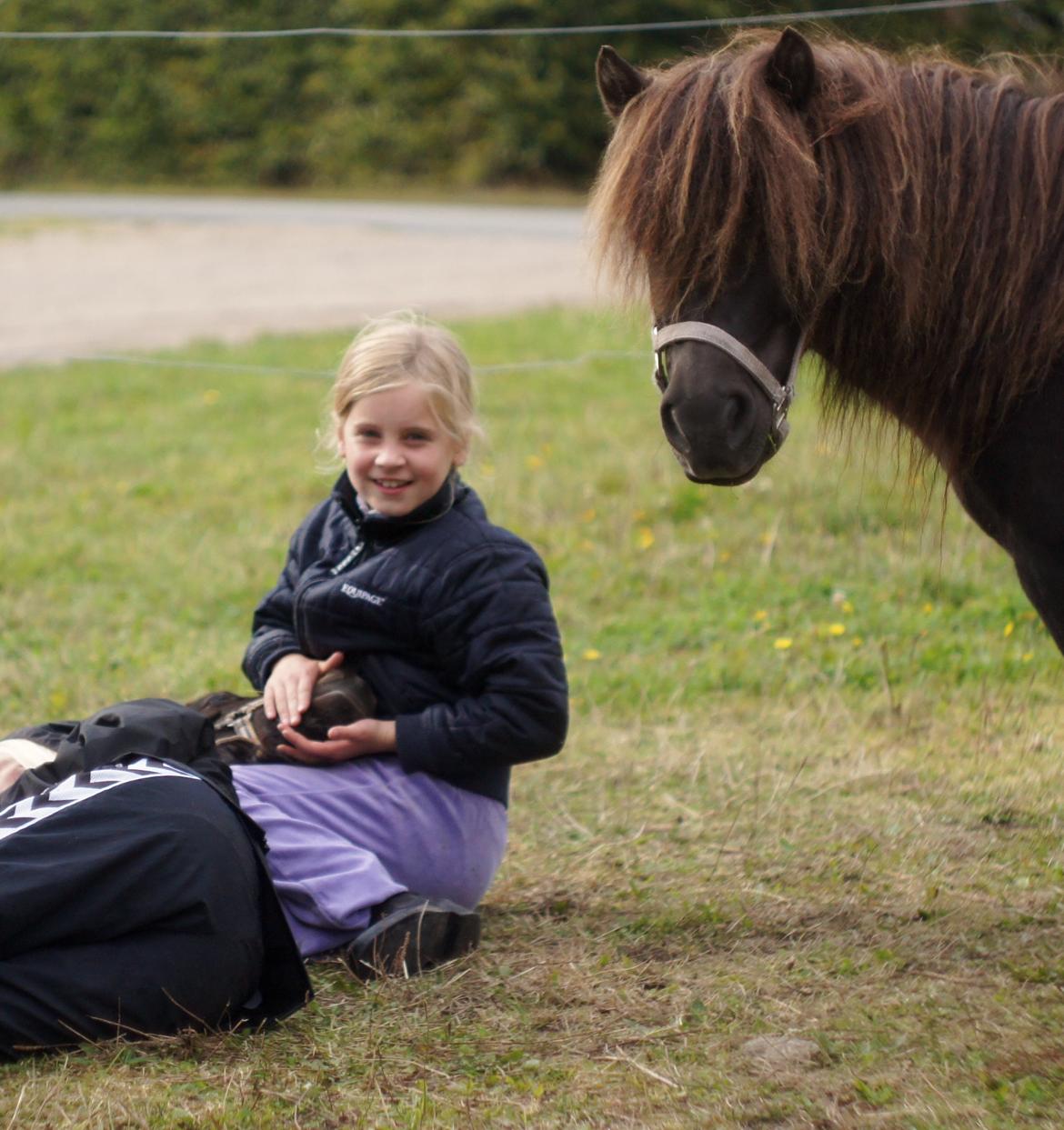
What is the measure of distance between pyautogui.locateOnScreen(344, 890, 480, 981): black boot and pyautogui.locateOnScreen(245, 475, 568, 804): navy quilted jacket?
274 mm

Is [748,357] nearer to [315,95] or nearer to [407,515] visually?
[407,515]

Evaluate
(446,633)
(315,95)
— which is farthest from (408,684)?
(315,95)

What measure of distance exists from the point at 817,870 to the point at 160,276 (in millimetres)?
11591

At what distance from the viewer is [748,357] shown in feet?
7.48

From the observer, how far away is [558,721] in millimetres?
2781

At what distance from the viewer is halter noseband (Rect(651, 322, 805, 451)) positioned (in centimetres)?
227

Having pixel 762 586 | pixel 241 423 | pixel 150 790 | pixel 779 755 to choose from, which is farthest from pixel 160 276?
pixel 150 790

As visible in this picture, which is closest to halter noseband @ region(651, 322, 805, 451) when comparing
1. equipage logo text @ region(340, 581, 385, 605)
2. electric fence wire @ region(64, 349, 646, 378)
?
equipage logo text @ region(340, 581, 385, 605)

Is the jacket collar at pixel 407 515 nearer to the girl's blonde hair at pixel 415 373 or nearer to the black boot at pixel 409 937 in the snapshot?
the girl's blonde hair at pixel 415 373

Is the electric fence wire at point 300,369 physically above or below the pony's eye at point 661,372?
below

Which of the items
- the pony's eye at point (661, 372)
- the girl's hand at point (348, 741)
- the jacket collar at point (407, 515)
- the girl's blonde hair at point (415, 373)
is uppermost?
the pony's eye at point (661, 372)

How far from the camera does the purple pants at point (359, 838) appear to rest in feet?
8.87

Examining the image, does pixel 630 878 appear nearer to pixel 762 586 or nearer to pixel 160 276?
pixel 762 586

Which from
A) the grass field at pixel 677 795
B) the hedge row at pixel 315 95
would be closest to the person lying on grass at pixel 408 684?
the grass field at pixel 677 795
